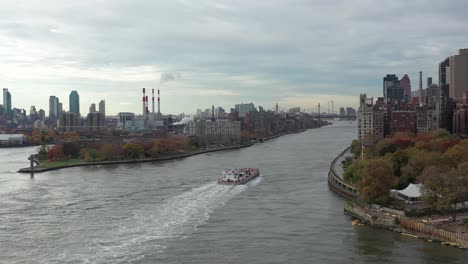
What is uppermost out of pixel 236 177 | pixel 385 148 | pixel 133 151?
pixel 385 148

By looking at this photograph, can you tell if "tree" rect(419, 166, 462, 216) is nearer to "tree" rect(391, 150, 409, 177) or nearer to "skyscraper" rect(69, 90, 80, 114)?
"tree" rect(391, 150, 409, 177)

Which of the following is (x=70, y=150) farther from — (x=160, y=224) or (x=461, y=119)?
(x=461, y=119)

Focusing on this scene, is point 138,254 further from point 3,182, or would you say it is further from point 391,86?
point 391,86

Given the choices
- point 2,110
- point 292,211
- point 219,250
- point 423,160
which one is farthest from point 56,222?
point 2,110

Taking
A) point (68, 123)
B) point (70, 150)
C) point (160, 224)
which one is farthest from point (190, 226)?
point (68, 123)

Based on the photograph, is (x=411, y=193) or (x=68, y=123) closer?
(x=411, y=193)

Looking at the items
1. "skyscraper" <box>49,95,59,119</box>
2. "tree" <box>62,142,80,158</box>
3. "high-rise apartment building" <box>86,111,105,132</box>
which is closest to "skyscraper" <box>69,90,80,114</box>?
"skyscraper" <box>49,95,59,119</box>

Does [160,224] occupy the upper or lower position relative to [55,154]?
lower

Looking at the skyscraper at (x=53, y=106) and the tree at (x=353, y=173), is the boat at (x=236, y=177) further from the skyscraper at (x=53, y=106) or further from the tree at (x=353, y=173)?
the skyscraper at (x=53, y=106)
